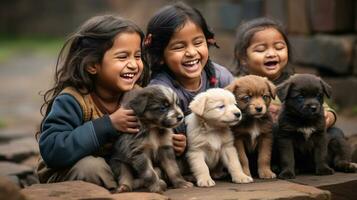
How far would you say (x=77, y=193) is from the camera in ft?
14.4

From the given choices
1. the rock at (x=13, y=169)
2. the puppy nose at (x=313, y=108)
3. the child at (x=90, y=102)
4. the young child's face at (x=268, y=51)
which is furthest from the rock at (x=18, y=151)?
the puppy nose at (x=313, y=108)

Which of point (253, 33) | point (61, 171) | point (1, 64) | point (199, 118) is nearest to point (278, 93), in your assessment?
point (199, 118)

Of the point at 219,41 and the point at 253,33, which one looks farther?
the point at 219,41

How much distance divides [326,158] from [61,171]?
6.90 feet

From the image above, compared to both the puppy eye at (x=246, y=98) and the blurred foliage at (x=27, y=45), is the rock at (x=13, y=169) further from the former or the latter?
the blurred foliage at (x=27, y=45)

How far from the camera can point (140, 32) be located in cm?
538

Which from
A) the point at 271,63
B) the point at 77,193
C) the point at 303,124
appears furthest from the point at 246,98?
the point at 77,193

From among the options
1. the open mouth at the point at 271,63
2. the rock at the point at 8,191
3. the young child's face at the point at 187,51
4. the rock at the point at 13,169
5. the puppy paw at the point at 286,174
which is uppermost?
the young child's face at the point at 187,51

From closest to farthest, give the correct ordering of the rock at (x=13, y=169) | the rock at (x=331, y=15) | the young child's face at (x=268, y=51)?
1. the young child's face at (x=268, y=51)
2. the rock at (x=13, y=169)
3. the rock at (x=331, y=15)

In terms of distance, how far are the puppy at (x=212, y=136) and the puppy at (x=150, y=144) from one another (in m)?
0.17

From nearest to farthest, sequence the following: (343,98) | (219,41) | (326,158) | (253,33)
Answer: (326,158) < (253,33) < (343,98) < (219,41)

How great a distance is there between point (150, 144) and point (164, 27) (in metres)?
1.29

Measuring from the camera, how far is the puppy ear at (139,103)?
4.68 metres

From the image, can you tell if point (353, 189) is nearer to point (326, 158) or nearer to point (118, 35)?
point (326, 158)
